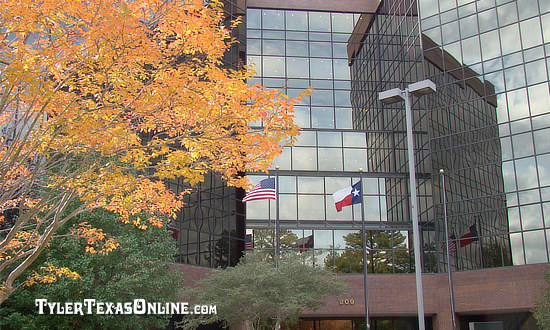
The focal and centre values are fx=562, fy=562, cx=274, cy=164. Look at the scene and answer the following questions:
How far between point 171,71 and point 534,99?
33.9 metres

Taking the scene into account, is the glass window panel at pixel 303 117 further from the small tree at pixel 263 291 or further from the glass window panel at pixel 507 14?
the small tree at pixel 263 291

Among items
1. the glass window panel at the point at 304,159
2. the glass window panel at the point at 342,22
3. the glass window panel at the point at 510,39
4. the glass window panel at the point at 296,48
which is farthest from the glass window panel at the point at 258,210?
the glass window panel at the point at 510,39

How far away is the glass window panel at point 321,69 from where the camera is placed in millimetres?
49447

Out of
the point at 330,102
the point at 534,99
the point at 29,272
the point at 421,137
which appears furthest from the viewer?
the point at 330,102

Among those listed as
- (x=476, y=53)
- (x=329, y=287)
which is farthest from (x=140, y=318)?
(x=476, y=53)

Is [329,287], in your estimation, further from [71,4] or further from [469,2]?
[469,2]

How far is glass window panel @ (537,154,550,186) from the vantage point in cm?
3672

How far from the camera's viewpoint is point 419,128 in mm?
45656

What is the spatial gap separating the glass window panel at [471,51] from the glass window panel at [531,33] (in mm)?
3289

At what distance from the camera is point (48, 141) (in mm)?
11352

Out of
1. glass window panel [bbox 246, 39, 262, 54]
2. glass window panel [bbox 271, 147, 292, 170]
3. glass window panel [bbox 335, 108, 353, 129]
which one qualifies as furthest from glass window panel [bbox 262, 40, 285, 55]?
glass window panel [bbox 271, 147, 292, 170]

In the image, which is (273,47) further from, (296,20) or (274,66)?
(296,20)

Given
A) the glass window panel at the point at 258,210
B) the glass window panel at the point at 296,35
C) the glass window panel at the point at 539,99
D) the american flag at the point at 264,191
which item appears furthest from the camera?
the glass window panel at the point at 296,35

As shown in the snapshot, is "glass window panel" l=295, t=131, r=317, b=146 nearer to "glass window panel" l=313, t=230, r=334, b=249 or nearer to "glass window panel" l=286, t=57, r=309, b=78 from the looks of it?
"glass window panel" l=286, t=57, r=309, b=78
